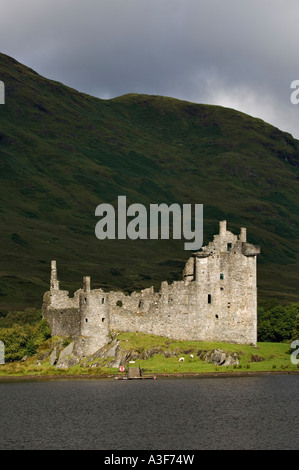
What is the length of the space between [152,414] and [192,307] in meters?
32.7

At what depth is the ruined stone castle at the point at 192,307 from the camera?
98.3 meters

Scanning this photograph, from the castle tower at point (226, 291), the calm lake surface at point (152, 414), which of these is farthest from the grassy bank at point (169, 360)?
the calm lake surface at point (152, 414)

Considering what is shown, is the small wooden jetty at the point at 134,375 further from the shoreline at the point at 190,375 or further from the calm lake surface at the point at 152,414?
the calm lake surface at the point at 152,414

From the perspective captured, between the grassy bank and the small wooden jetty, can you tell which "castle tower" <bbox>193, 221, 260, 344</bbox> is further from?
the small wooden jetty

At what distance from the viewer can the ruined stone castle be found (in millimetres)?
98312

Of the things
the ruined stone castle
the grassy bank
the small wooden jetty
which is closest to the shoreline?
the grassy bank

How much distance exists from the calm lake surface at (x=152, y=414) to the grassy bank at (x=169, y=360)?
270 centimetres

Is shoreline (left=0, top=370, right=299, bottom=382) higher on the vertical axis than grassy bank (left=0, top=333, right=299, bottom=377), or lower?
lower

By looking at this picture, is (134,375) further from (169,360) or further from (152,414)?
(152,414)

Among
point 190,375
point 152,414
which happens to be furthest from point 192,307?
point 152,414

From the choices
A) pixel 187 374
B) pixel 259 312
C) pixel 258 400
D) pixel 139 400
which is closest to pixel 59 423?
pixel 139 400

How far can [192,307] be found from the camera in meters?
99.4

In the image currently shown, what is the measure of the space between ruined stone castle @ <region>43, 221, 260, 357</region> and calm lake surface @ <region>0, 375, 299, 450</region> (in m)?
9.23

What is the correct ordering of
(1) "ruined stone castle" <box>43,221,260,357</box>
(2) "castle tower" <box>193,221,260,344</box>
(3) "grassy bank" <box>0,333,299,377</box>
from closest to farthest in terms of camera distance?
(3) "grassy bank" <box>0,333,299,377</box>
(1) "ruined stone castle" <box>43,221,260,357</box>
(2) "castle tower" <box>193,221,260,344</box>
